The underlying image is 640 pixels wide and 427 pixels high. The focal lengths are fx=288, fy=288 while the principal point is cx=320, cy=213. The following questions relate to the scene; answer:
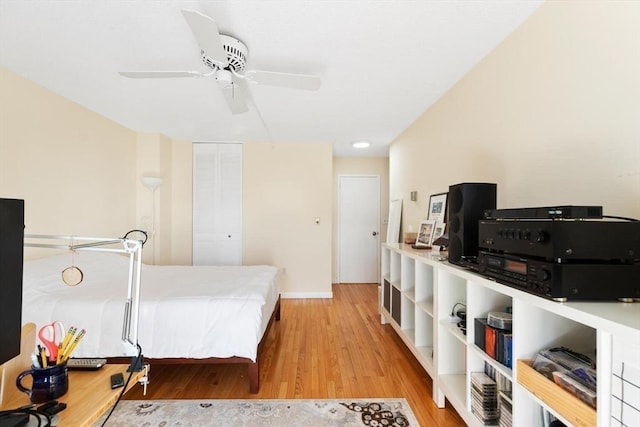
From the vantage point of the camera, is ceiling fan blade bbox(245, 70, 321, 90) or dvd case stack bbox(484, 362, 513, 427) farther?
ceiling fan blade bbox(245, 70, 321, 90)

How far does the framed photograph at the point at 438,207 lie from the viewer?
2641 mm

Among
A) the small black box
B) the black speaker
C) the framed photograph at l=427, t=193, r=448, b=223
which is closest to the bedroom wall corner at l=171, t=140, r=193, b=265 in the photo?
the framed photograph at l=427, t=193, r=448, b=223

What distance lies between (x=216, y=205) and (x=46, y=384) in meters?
3.70

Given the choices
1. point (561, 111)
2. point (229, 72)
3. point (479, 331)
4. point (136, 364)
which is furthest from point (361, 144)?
point (136, 364)

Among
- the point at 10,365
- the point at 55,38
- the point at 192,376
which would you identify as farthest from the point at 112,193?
the point at 10,365

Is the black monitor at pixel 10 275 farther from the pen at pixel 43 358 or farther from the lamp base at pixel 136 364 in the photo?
the lamp base at pixel 136 364

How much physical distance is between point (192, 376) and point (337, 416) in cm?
119

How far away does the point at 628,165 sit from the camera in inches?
45.2

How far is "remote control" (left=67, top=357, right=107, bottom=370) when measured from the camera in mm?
915

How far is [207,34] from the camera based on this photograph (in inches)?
57.1

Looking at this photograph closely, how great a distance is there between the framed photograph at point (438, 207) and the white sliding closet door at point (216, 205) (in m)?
2.74

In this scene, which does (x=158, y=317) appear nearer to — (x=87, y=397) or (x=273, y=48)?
(x=87, y=397)

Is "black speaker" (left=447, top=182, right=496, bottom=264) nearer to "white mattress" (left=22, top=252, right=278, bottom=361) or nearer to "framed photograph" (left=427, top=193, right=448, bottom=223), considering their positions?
"framed photograph" (left=427, top=193, right=448, bottom=223)

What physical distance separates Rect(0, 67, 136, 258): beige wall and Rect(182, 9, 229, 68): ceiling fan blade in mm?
1828
